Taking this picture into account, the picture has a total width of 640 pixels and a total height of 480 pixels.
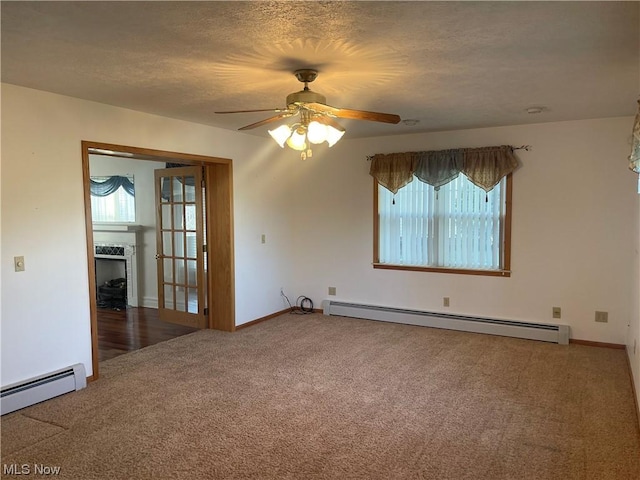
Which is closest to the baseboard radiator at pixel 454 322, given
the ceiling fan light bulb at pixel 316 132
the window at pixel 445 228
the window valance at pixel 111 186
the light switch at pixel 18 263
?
the window at pixel 445 228

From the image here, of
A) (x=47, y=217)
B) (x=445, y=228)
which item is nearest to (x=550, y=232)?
(x=445, y=228)

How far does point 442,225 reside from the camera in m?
5.51

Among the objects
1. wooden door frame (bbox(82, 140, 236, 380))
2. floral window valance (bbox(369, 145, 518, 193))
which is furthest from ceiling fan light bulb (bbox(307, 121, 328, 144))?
floral window valance (bbox(369, 145, 518, 193))

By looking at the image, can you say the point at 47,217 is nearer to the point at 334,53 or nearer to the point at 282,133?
the point at 282,133

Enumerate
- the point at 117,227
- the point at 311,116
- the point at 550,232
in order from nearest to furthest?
the point at 311,116 → the point at 550,232 → the point at 117,227

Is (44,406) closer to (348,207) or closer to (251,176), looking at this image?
(251,176)

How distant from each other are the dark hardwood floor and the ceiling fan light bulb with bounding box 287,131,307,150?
9.69 feet

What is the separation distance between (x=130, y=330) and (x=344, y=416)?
11.3 ft

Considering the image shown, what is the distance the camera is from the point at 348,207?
6.12m

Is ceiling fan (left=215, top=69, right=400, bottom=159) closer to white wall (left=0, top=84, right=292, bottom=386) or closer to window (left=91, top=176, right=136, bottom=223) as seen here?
white wall (left=0, top=84, right=292, bottom=386)

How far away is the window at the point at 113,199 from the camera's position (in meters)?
7.17

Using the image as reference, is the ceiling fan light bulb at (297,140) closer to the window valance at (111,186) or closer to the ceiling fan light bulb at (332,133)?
the ceiling fan light bulb at (332,133)

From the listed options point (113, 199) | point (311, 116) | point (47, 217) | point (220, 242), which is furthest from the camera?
point (113, 199)

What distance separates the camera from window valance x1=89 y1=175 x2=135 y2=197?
713 cm
